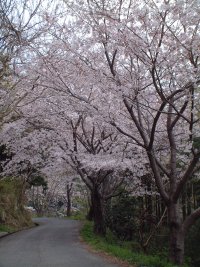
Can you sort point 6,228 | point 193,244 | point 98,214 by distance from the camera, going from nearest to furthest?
point 193,244 → point 98,214 → point 6,228

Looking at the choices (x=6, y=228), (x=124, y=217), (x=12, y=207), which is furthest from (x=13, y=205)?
(x=124, y=217)

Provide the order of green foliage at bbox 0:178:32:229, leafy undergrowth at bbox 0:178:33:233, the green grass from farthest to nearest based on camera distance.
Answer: green foliage at bbox 0:178:32:229 < leafy undergrowth at bbox 0:178:33:233 < the green grass

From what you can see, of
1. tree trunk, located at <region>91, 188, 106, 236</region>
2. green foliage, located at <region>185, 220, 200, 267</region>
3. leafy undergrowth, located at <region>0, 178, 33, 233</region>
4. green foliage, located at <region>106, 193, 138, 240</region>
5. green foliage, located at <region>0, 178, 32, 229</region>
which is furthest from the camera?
green foliage, located at <region>0, 178, 32, 229</region>

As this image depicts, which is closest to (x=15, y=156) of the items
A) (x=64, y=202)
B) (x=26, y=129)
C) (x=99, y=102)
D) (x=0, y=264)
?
(x=26, y=129)

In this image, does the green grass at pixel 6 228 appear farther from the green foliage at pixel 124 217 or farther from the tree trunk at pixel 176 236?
the tree trunk at pixel 176 236

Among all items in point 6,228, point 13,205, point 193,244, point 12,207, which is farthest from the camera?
point 13,205

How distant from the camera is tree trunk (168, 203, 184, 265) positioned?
10.6 meters

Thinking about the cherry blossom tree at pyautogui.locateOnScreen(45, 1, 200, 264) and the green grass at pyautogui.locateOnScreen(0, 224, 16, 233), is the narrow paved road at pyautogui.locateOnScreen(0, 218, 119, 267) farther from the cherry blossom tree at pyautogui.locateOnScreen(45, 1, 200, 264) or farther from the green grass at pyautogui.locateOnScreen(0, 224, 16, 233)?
the green grass at pyautogui.locateOnScreen(0, 224, 16, 233)

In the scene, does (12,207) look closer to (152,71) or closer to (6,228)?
(6,228)

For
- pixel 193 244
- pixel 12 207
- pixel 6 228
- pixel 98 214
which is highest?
pixel 12 207

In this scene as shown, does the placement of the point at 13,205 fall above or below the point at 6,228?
above

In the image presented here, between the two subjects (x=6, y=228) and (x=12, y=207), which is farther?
(x=12, y=207)

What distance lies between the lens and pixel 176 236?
35.1ft

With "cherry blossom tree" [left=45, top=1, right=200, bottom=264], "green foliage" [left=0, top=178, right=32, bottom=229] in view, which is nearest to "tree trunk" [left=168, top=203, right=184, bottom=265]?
"cherry blossom tree" [left=45, top=1, right=200, bottom=264]
